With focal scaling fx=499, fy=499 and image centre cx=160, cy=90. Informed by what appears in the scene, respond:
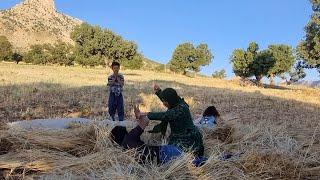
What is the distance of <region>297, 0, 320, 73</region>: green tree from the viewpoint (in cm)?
3203

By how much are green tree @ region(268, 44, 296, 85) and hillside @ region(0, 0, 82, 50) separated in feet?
343

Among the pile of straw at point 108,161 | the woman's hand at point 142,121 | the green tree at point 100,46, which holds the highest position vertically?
the green tree at point 100,46

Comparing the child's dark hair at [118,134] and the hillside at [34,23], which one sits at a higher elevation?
the hillside at [34,23]

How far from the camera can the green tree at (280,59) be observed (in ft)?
206

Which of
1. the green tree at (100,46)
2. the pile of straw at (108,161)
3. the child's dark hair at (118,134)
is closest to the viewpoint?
the pile of straw at (108,161)

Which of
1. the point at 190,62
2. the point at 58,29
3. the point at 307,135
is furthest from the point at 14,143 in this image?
the point at 58,29

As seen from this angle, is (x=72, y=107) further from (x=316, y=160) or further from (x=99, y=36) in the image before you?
(x=99, y=36)

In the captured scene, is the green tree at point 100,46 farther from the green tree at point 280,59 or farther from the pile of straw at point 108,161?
the pile of straw at point 108,161

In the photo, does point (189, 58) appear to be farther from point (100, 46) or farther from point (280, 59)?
point (100, 46)

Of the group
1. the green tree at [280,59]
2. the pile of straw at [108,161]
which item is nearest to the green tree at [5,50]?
the green tree at [280,59]

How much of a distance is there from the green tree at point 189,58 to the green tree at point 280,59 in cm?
1256

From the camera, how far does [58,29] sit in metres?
185

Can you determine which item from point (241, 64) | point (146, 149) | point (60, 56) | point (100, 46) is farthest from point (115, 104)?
point (60, 56)

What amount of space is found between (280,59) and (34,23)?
13246 cm
